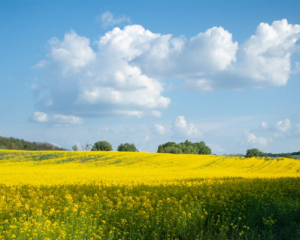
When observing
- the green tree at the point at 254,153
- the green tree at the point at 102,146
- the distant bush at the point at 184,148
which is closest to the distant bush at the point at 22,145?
the green tree at the point at 102,146

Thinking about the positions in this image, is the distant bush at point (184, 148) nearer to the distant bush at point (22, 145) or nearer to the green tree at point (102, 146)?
the green tree at point (102, 146)

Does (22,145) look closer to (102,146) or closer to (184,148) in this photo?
(102,146)

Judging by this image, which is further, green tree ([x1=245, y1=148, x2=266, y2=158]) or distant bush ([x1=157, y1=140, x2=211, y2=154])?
distant bush ([x1=157, y1=140, x2=211, y2=154])

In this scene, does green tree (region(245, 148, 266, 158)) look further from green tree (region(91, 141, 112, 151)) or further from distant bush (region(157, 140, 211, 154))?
green tree (region(91, 141, 112, 151))

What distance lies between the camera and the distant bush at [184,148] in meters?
97.6

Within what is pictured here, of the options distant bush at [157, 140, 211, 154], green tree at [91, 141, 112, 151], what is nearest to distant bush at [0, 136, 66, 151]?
green tree at [91, 141, 112, 151]

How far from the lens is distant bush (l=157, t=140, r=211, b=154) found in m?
97.6

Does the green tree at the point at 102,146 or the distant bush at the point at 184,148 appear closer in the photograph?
the distant bush at the point at 184,148

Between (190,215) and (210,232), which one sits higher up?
(190,215)

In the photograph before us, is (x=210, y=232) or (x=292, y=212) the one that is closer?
(x=210, y=232)

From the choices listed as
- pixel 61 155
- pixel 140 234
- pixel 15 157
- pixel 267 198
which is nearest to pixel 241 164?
pixel 61 155

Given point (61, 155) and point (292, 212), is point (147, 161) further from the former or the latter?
point (292, 212)

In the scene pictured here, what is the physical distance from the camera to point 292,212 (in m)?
11.1

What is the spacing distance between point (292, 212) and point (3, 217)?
33.8 ft
